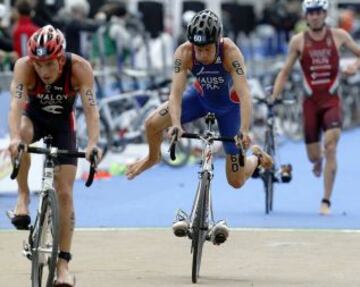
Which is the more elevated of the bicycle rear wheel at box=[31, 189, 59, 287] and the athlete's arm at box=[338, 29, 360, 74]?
the athlete's arm at box=[338, 29, 360, 74]

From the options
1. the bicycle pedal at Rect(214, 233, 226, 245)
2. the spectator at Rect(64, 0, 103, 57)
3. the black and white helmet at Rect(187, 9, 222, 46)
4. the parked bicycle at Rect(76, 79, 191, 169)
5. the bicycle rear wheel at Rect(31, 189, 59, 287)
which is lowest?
the parked bicycle at Rect(76, 79, 191, 169)

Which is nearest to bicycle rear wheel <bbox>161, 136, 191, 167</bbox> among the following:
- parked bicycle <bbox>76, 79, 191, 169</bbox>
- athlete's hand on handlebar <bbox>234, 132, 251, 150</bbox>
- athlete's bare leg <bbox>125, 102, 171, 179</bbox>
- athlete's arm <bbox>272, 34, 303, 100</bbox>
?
parked bicycle <bbox>76, 79, 191, 169</bbox>

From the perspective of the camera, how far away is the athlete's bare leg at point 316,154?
1783 cm

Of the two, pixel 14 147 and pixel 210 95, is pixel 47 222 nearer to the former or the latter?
pixel 14 147

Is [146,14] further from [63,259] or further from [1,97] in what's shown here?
[63,259]

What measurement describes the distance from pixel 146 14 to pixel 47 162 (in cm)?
2151

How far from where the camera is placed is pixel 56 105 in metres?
11.6

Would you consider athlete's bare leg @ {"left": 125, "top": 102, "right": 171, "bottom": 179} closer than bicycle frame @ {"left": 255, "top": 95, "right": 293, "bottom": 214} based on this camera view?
Yes

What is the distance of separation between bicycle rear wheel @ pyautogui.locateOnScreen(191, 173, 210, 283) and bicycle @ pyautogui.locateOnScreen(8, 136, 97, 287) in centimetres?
142

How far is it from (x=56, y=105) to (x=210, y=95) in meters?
2.09

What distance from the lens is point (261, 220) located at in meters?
17.1

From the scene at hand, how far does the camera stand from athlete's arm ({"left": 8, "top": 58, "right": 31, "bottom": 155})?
36.7 feet

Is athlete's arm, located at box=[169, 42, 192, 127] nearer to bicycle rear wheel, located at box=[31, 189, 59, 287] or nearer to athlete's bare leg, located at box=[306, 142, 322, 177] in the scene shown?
bicycle rear wheel, located at box=[31, 189, 59, 287]

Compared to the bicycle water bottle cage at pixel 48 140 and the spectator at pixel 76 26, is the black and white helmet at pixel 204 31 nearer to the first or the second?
the bicycle water bottle cage at pixel 48 140
